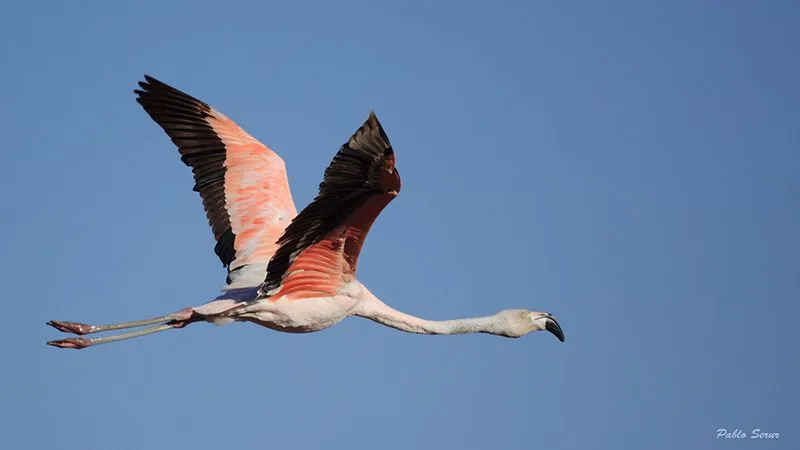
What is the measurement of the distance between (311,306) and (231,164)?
3.09 metres

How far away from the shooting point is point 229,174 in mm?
16094

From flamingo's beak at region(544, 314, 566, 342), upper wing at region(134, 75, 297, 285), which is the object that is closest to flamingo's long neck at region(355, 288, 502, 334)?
flamingo's beak at region(544, 314, 566, 342)

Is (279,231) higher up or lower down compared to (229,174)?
lower down

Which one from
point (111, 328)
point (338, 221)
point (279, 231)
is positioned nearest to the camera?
point (338, 221)

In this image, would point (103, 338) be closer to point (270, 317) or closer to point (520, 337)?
point (270, 317)

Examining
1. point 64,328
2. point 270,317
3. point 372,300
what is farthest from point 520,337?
point 64,328

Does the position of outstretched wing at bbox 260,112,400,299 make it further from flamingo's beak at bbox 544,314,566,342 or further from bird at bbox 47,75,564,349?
flamingo's beak at bbox 544,314,566,342

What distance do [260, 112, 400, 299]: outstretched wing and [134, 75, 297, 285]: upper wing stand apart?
154 centimetres

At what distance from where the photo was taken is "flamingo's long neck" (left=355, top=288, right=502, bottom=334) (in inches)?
583

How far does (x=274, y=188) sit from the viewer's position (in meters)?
16.0

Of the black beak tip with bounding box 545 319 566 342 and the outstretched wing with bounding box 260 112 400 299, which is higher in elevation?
the outstretched wing with bounding box 260 112 400 299

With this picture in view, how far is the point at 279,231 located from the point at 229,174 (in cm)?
119

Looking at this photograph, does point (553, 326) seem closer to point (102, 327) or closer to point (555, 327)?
point (555, 327)

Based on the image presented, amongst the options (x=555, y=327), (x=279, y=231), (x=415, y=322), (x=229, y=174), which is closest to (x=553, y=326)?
(x=555, y=327)
